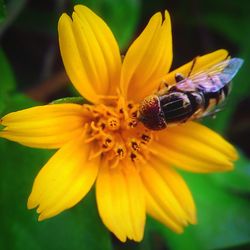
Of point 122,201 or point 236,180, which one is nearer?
point 122,201

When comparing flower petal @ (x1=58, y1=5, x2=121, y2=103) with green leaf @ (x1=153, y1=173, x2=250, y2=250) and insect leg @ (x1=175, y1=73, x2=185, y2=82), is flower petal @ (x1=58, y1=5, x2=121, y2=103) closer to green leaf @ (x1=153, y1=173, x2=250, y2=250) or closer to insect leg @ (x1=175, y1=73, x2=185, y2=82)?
insect leg @ (x1=175, y1=73, x2=185, y2=82)

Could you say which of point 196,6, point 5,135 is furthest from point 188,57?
point 5,135

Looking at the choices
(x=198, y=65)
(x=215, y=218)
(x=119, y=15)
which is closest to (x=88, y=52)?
(x=198, y=65)

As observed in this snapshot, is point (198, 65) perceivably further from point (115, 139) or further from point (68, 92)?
point (68, 92)

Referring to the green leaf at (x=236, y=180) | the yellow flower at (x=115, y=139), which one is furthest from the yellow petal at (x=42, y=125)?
the green leaf at (x=236, y=180)

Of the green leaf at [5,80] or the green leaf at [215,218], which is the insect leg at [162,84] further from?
the green leaf at [215,218]

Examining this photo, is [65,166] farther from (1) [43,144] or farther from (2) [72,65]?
(2) [72,65]
